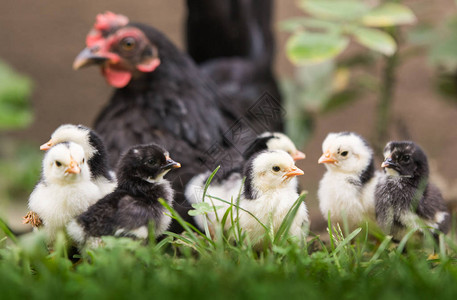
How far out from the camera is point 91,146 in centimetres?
181

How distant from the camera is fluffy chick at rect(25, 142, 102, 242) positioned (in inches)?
63.7

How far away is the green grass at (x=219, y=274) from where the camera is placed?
119cm

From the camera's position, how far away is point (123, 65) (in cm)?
238

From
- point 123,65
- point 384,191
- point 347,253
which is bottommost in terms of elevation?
point 347,253

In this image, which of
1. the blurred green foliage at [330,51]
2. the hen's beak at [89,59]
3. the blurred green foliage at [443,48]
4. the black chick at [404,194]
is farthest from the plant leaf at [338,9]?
the black chick at [404,194]

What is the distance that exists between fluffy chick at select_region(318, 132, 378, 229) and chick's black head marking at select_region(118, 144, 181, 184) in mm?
539

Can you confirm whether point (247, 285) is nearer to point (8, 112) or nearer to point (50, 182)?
point (50, 182)

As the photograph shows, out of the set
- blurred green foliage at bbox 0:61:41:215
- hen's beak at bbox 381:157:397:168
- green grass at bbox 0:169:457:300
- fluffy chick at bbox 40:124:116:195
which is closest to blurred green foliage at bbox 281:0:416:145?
hen's beak at bbox 381:157:397:168

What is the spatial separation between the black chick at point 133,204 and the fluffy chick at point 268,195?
8.5 inches

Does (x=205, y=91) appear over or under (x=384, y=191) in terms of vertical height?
over

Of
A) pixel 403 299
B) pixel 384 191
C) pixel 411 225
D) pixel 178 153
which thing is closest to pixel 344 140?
pixel 384 191

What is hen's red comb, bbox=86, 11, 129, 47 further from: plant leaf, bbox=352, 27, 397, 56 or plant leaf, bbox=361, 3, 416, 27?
plant leaf, bbox=361, 3, 416, 27

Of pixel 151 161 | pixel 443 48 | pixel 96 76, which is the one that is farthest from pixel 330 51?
pixel 96 76

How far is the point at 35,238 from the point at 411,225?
1137 mm
